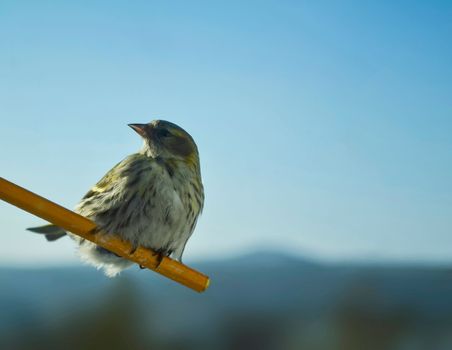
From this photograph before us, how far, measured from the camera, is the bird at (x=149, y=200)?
93.9 inches

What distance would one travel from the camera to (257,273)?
24.9 m

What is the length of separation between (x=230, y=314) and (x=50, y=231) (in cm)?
1701

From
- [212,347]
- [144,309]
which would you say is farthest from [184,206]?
[212,347]

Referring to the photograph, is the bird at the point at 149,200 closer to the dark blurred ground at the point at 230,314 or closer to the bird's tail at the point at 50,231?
the bird's tail at the point at 50,231

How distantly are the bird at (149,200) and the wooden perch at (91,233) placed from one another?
19cm

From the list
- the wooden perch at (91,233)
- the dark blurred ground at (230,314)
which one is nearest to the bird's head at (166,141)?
the wooden perch at (91,233)

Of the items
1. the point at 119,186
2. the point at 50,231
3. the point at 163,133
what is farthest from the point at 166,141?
the point at 50,231

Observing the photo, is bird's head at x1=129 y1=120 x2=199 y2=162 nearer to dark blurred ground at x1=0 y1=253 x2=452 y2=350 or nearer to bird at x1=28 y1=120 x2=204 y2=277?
bird at x1=28 y1=120 x2=204 y2=277

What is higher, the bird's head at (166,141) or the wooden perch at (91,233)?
the bird's head at (166,141)

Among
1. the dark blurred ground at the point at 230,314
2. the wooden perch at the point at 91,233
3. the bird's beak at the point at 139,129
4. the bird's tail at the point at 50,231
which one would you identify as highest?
the dark blurred ground at the point at 230,314

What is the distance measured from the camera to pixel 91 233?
1.77 m

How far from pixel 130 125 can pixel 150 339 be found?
10.5m

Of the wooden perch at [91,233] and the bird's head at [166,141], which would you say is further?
the bird's head at [166,141]

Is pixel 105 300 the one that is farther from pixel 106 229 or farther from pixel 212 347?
pixel 106 229
